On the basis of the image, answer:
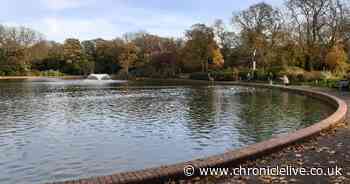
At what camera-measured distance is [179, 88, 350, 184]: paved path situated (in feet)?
17.1

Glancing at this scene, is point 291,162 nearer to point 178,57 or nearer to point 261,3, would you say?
point 261,3

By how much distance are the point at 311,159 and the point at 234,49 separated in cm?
4970

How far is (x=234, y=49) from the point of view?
5509 cm

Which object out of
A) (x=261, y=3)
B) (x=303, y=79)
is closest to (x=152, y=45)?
(x=261, y=3)

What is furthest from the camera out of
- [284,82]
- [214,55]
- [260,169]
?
[214,55]

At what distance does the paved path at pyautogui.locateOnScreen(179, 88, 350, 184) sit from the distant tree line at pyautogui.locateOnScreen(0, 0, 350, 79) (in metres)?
29.6

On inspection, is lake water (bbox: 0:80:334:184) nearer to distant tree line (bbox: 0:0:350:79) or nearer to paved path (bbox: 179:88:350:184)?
paved path (bbox: 179:88:350:184)

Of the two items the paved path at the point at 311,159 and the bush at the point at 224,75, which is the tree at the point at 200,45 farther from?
→ the paved path at the point at 311,159

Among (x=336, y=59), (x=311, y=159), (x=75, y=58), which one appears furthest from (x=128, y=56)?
(x=311, y=159)

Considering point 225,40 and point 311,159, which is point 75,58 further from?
point 311,159

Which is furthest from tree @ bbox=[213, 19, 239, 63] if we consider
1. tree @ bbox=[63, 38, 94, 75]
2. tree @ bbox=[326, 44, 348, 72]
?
tree @ bbox=[63, 38, 94, 75]

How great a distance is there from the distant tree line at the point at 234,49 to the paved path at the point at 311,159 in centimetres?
2956

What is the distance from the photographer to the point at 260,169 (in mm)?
5820

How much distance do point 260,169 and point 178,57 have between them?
52.4m
